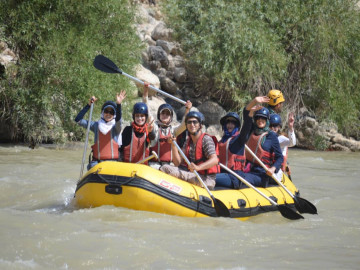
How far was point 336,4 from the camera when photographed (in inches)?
624

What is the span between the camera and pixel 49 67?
10664mm

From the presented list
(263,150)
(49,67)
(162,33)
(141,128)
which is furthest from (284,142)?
(162,33)

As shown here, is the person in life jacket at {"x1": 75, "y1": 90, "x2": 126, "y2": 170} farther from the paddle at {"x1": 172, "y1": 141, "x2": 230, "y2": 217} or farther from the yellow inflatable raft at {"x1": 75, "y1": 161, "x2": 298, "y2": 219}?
the paddle at {"x1": 172, "y1": 141, "x2": 230, "y2": 217}

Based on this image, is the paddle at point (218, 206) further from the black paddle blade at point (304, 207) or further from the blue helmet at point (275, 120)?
the blue helmet at point (275, 120)

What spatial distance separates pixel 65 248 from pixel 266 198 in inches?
104

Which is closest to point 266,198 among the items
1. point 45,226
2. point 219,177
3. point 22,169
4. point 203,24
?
point 219,177

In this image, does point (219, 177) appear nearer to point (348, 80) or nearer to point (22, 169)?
point (22, 169)

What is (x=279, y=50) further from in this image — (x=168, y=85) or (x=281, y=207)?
(x=281, y=207)

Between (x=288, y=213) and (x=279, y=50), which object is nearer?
(x=288, y=213)

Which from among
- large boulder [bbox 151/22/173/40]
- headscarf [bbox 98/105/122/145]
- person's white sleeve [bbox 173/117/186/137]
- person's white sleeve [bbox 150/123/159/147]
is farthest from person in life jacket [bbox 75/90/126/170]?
large boulder [bbox 151/22/173/40]

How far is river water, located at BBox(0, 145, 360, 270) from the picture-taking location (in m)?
3.76

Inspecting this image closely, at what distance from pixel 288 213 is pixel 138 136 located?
6.16ft

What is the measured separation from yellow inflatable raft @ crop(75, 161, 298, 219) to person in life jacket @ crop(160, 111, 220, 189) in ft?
0.62

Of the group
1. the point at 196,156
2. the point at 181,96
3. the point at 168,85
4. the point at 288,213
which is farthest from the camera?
the point at 181,96
